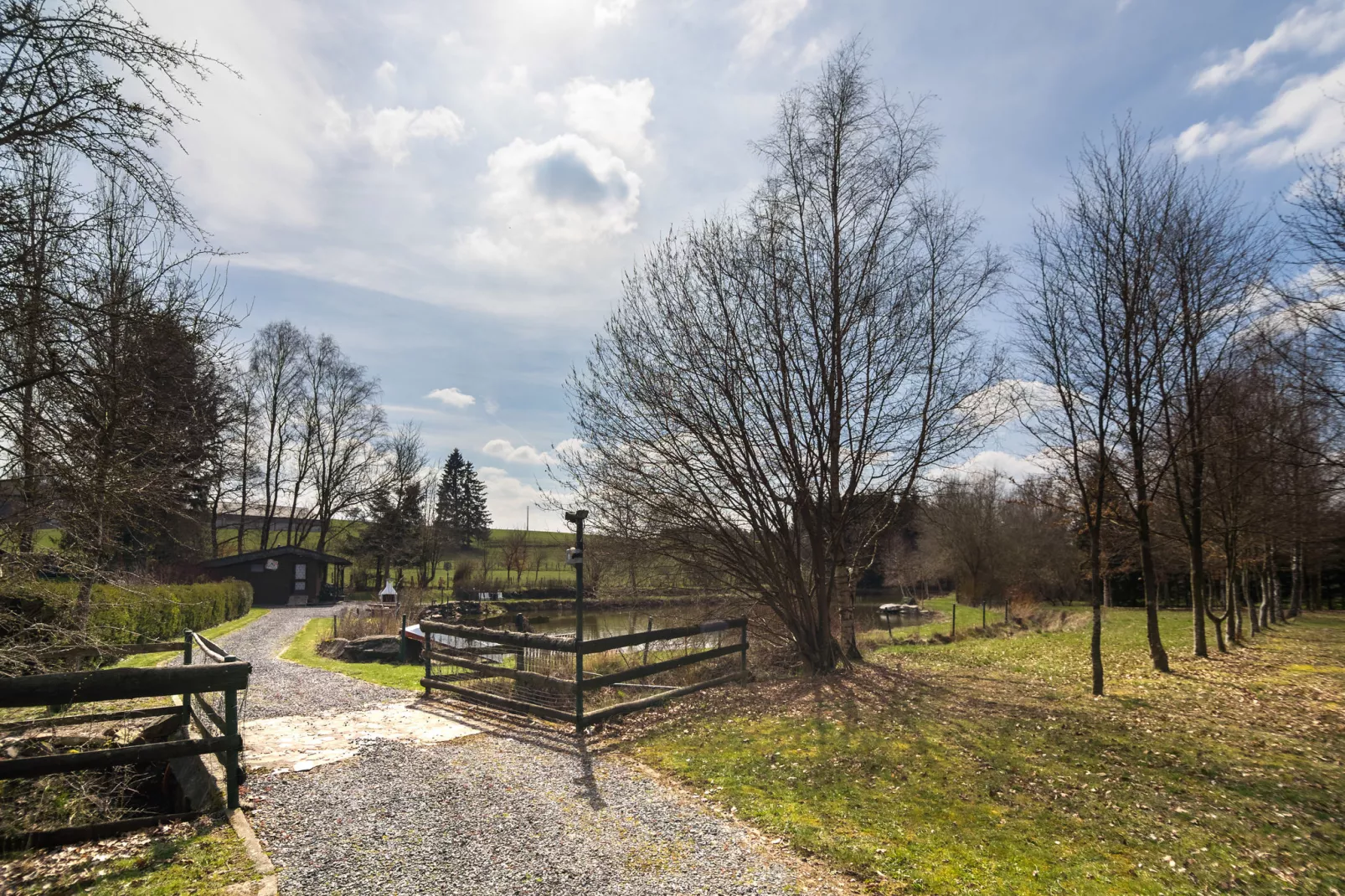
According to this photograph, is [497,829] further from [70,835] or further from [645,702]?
[645,702]

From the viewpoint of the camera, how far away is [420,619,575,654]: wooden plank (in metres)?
9.09

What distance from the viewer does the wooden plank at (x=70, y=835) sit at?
4656 millimetres

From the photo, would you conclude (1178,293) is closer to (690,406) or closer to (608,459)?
(690,406)

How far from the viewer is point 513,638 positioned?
9961mm

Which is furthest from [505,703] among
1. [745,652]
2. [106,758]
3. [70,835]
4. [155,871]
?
[155,871]

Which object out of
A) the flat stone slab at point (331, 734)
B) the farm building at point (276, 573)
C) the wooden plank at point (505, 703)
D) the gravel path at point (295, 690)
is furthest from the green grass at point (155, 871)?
the farm building at point (276, 573)

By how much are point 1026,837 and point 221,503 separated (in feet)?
123

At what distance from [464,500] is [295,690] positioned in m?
61.4

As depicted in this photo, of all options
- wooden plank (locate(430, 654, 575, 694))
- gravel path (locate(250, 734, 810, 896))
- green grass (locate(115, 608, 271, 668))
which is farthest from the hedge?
wooden plank (locate(430, 654, 575, 694))

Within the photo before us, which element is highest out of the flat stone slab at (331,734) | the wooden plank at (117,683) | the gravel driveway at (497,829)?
the wooden plank at (117,683)

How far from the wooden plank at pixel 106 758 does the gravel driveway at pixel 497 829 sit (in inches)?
29.6

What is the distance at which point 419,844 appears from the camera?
504 centimetres

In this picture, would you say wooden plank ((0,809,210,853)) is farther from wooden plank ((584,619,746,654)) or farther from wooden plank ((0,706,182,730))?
wooden plank ((584,619,746,654))

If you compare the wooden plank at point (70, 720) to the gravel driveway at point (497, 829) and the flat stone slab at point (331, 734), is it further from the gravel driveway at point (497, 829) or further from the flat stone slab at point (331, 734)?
the gravel driveway at point (497, 829)
